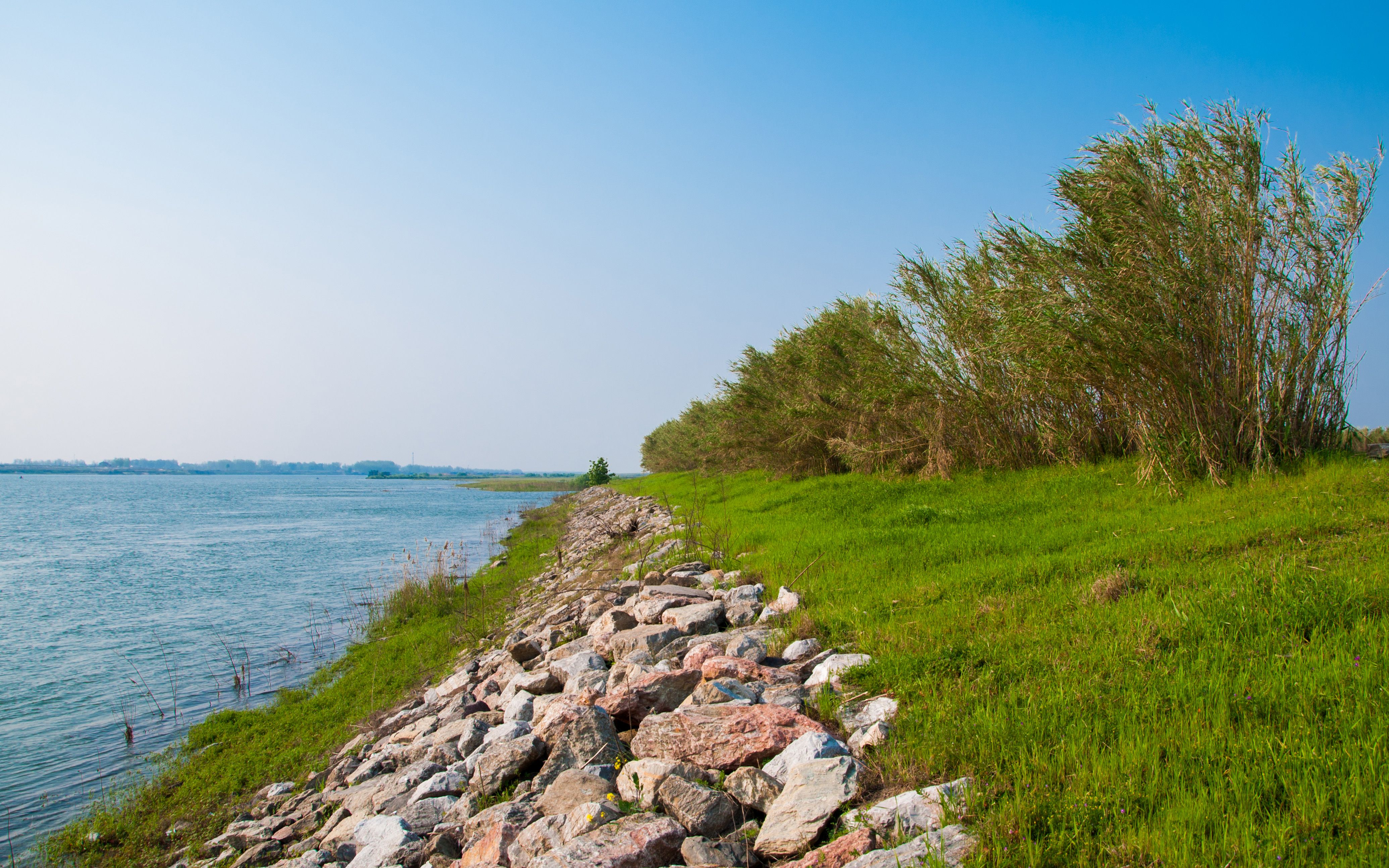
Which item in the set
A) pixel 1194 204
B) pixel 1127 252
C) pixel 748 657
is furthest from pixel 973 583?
pixel 1194 204

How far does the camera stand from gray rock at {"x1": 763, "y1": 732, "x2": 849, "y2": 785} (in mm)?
3973

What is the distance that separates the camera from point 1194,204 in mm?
11648

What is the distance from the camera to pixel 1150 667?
172 inches

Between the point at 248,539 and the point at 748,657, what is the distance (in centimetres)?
3124

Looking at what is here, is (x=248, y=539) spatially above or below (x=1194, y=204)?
below

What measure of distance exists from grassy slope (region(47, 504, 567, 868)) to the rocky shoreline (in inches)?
15.1

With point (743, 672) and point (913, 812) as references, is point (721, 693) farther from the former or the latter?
point (913, 812)

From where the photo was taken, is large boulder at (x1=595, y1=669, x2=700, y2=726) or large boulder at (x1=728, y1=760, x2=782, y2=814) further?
large boulder at (x1=595, y1=669, x2=700, y2=726)

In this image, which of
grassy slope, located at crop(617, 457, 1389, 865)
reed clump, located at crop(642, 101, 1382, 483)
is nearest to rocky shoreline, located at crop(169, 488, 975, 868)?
grassy slope, located at crop(617, 457, 1389, 865)

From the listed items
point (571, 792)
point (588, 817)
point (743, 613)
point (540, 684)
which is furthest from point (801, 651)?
point (540, 684)

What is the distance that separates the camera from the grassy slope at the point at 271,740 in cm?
705

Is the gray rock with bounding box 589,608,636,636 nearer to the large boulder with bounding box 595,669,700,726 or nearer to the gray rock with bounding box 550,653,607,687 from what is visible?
the gray rock with bounding box 550,653,607,687

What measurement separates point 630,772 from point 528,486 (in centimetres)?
10575

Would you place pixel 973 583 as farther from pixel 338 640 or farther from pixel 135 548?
pixel 135 548
